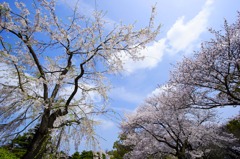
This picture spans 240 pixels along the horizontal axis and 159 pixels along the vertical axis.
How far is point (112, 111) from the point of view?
543 cm

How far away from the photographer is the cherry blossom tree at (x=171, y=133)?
1534 cm

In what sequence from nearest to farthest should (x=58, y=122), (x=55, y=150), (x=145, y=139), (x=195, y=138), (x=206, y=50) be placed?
(x=55, y=150) < (x=58, y=122) < (x=206, y=50) < (x=195, y=138) < (x=145, y=139)

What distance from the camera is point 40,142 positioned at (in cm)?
503

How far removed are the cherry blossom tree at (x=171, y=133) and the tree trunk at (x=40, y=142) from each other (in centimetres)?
971

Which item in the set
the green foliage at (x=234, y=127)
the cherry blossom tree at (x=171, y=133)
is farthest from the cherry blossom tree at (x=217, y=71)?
the green foliage at (x=234, y=127)

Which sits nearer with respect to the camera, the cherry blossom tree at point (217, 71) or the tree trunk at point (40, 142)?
the tree trunk at point (40, 142)

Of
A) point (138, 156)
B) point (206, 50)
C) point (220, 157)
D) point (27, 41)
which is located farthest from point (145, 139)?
point (27, 41)

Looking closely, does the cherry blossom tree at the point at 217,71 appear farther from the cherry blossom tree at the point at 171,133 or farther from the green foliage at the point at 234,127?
the green foliage at the point at 234,127

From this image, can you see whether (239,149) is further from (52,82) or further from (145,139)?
(52,82)

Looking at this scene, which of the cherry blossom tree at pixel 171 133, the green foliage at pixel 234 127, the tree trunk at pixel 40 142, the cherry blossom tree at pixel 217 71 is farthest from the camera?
the green foliage at pixel 234 127

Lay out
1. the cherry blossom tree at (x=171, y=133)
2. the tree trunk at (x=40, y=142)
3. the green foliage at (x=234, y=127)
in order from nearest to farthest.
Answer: the tree trunk at (x=40, y=142)
the cherry blossom tree at (x=171, y=133)
the green foliage at (x=234, y=127)

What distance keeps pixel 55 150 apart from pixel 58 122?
2.20 feet

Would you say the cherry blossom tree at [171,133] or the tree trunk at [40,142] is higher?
the cherry blossom tree at [171,133]

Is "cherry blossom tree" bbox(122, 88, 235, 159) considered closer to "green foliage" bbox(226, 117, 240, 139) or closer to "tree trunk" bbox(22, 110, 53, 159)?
"green foliage" bbox(226, 117, 240, 139)
